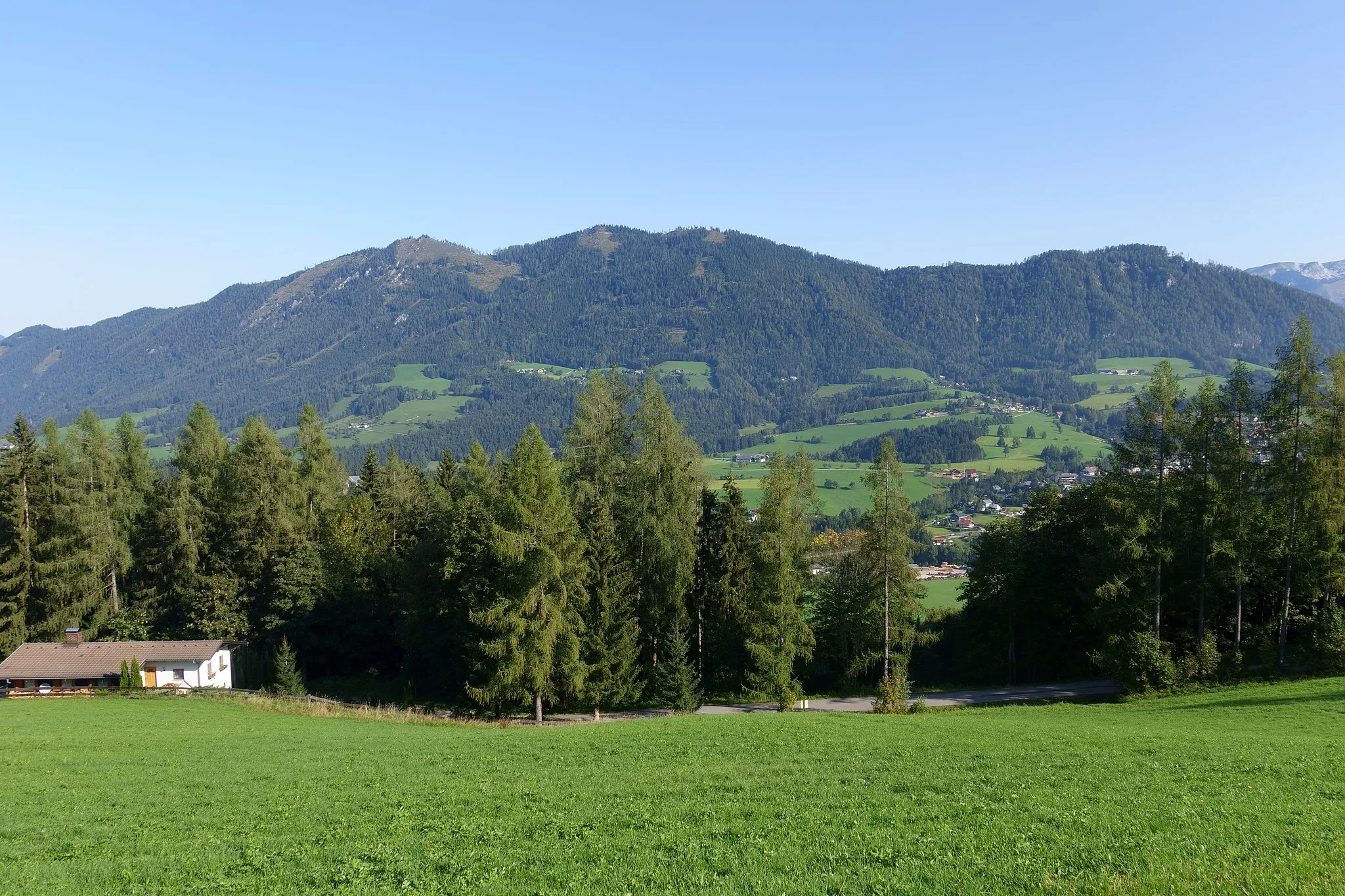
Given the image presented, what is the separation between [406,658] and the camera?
5069cm

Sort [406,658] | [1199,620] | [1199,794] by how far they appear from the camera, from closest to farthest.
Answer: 1. [1199,794]
2. [1199,620]
3. [406,658]

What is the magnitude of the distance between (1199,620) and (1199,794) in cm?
3121

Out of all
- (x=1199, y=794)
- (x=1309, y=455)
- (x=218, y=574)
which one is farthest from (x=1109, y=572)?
(x=218, y=574)

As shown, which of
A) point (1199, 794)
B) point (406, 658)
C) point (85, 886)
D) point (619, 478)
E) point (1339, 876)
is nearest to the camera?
point (1339, 876)

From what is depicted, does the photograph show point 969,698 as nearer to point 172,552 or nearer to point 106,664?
point 106,664

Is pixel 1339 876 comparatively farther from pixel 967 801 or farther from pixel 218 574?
pixel 218 574

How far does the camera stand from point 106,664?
1817 inches

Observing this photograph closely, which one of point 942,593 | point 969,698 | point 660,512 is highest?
point 660,512

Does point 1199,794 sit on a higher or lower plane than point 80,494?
lower

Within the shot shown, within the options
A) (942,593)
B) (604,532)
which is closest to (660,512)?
(604,532)

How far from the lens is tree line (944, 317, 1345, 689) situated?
38.4 meters

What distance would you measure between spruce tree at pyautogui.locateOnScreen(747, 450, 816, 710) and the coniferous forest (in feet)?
0.46

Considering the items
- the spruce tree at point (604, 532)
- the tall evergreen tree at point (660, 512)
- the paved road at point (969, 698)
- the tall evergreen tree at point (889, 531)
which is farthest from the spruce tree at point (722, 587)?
the tall evergreen tree at point (889, 531)

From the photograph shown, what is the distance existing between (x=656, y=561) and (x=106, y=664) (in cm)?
3211
